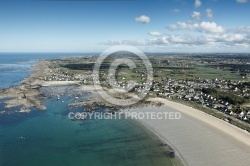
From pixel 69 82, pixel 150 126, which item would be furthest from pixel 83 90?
pixel 150 126

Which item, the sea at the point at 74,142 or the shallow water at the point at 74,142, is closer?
the sea at the point at 74,142

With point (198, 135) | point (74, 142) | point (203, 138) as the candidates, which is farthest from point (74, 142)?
point (203, 138)

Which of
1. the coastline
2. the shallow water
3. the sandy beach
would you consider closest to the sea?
the shallow water

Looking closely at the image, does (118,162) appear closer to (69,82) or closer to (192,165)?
(192,165)

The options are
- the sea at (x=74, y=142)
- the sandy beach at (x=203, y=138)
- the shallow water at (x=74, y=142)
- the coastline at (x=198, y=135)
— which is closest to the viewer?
the sandy beach at (x=203, y=138)

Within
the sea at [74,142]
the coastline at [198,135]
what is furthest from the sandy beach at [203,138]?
the sea at [74,142]

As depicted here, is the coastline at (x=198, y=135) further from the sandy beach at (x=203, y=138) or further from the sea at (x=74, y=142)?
the sea at (x=74, y=142)
